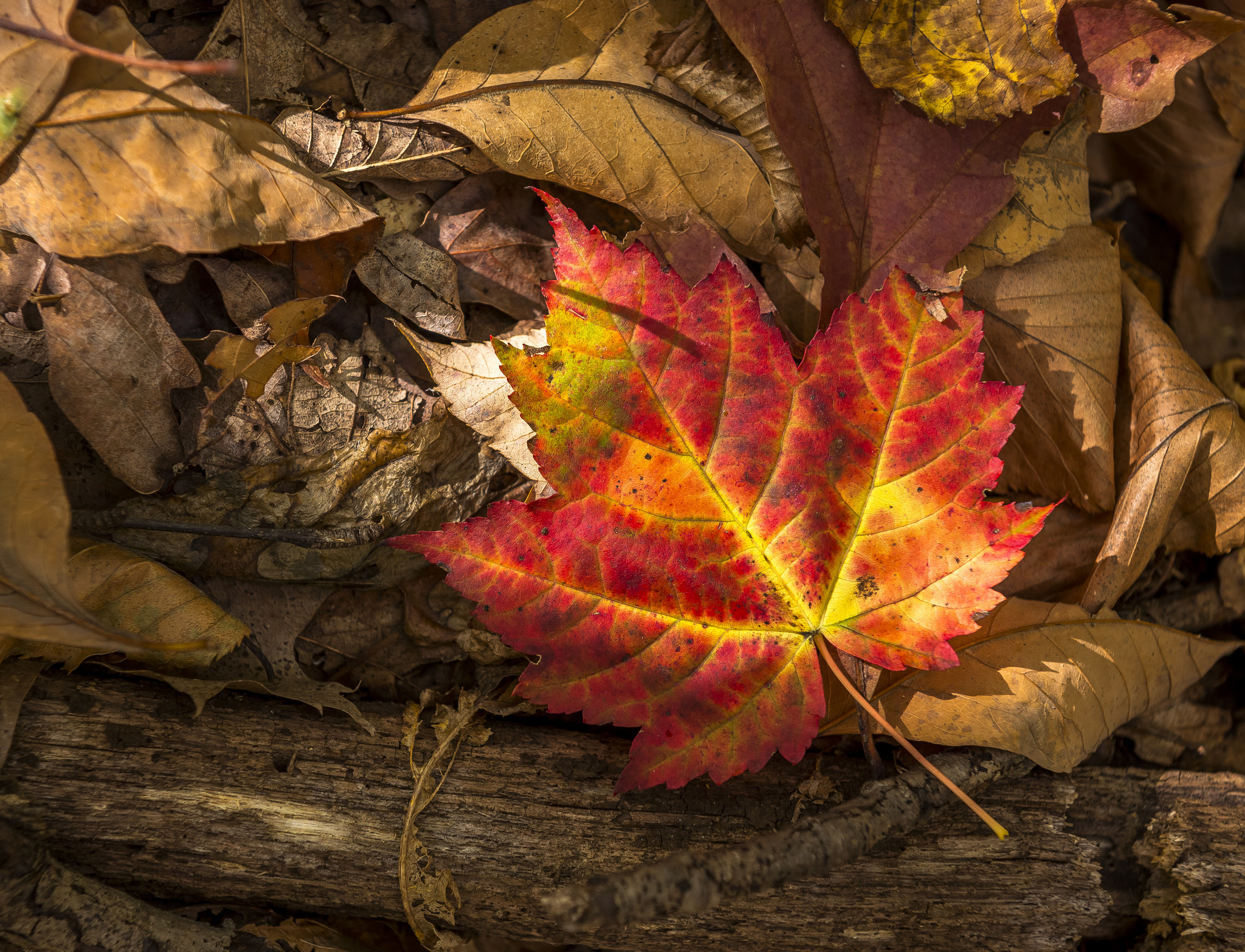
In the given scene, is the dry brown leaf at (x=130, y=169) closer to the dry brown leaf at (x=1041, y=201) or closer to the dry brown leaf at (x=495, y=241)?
the dry brown leaf at (x=495, y=241)

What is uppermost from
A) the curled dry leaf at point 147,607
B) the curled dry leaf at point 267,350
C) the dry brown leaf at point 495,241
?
the dry brown leaf at point 495,241

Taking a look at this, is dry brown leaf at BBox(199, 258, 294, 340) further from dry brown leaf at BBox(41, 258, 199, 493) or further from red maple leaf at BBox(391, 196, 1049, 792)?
red maple leaf at BBox(391, 196, 1049, 792)

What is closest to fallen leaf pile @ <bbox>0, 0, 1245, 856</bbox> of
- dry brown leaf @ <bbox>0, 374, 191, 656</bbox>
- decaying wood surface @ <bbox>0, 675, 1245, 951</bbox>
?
dry brown leaf @ <bbox>0, 374, 191, 656</bbox>

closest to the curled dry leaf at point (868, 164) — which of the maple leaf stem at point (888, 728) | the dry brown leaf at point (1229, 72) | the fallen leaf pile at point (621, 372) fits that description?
the fallen leaf pile at point (621, 372)

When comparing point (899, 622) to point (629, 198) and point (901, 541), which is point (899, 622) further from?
point (629, 198)

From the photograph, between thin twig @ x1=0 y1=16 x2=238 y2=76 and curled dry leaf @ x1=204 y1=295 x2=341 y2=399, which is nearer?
thin twig @ x1=0 y1=16 x2=238 y2=76

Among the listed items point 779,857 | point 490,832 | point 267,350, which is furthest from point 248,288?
point 779,857
